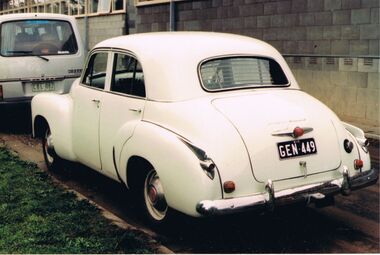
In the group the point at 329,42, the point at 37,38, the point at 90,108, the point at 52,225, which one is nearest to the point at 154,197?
the point at 52,225

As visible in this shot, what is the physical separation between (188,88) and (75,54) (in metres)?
5.94

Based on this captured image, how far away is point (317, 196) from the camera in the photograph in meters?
4.59

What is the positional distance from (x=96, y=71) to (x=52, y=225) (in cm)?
192

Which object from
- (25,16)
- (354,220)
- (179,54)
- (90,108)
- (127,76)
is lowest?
(354,220)

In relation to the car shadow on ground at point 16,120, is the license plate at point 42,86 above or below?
above

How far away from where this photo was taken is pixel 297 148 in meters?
4.58

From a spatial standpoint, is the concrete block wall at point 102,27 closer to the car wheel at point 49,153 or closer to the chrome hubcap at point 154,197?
the car wheel at point 49,153

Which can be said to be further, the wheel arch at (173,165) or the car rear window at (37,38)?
the car rear window at (37,38)

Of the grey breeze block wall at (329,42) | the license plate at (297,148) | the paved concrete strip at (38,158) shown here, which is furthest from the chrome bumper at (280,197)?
the grey breeze block wall at (329,42)

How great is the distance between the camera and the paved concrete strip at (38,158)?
4.92m

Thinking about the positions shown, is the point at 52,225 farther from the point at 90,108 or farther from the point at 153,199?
the point at 90,108

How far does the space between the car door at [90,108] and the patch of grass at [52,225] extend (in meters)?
0.46

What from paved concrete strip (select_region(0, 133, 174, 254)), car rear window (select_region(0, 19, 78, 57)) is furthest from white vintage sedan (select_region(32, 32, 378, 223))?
car rear window (select_region(0, 19, 78, 57))

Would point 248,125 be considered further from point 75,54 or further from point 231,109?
point 75,54
